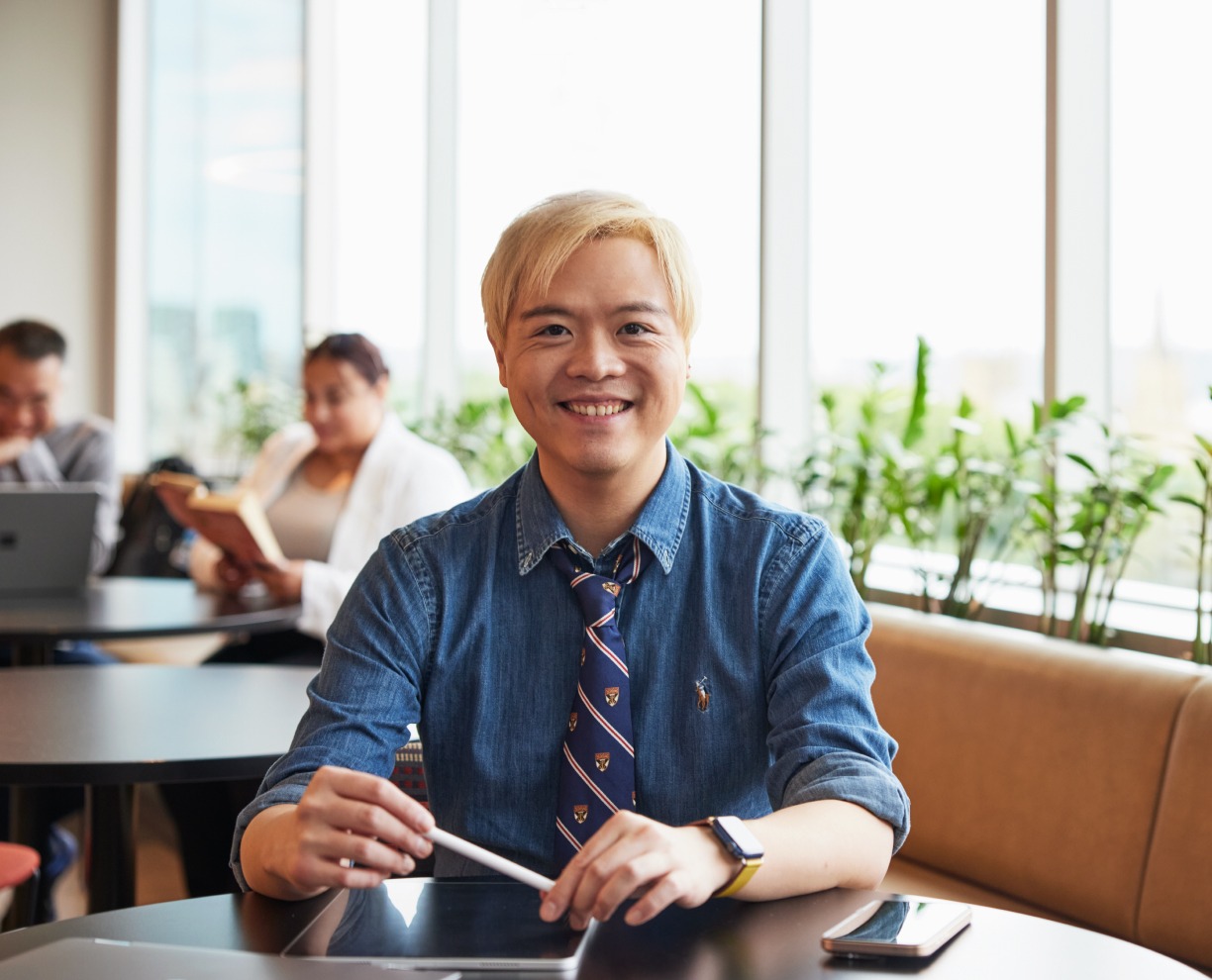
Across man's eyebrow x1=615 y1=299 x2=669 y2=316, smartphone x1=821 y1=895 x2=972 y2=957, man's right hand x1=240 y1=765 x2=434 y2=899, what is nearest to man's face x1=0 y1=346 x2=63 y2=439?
man's eyebrow x1=615 y1=299 x2=669 y2=316

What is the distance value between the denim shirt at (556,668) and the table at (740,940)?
17 cm

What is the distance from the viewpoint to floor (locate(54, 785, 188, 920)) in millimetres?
3234

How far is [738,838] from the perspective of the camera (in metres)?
1.02

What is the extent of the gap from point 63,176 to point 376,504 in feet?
16.7

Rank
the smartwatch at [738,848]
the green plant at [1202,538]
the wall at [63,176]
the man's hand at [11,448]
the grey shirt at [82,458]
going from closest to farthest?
the smartwatch at [738,848], the green plant at [1202,538], the man's hand at [11,448], the grey shirt at [82,458], the wall at [63,176]

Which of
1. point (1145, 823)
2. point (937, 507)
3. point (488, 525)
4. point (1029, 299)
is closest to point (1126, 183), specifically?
point (1029, 299)

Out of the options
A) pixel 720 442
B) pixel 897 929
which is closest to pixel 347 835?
pixel 897 929

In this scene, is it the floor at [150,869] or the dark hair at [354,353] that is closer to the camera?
the floor at [150,869]

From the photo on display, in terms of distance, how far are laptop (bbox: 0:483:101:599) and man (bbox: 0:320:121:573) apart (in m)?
0.53

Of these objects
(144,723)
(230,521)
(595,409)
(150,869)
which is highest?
(595,409)

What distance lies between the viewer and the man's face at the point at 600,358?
1.29 meters

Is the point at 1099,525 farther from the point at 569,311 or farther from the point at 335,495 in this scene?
the point at 335,495

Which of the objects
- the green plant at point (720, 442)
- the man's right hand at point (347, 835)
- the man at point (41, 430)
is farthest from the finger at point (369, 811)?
the man at point (41, 430)

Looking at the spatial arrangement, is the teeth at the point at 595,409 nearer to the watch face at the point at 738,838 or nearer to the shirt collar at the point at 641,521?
the shirt collar at the point at 641,521
